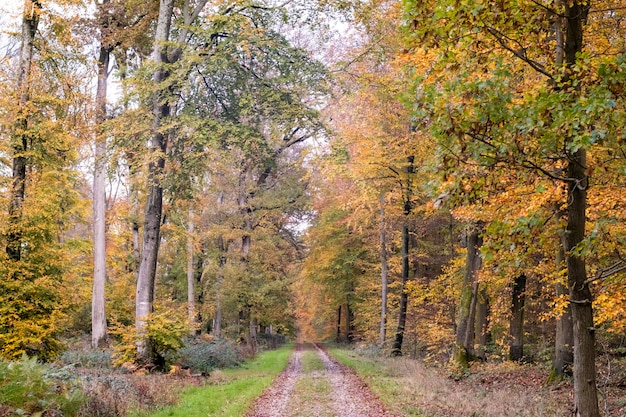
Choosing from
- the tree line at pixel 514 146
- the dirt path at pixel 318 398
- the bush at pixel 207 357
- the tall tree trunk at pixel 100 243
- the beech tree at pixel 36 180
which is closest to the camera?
the tree line at pixel 514 146

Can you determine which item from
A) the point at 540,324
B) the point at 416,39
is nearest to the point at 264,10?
the point at 416,39

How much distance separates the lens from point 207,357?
16.9 metres

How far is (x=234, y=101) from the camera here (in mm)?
14031

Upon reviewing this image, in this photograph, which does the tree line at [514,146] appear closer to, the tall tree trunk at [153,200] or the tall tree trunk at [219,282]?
the tall tree trunk at [153,200]

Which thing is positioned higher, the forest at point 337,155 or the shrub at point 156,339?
the forest at point 337,155

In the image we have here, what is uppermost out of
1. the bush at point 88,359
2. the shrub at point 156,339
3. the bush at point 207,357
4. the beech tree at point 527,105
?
the beech tree at point 527,105

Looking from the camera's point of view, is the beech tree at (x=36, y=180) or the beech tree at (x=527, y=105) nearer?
the beech tree at (x=527, y=105)

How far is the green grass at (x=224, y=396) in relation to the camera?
Answer: 8.78 meters

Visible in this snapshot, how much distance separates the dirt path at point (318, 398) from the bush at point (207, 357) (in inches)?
104

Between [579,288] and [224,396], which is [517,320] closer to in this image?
[224,396]

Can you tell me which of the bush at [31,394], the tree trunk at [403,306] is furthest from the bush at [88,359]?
the tree trunk at [403,306]

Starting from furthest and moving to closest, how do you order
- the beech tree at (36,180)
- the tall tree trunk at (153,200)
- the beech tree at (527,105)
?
the tall tree trunk at (153,200), the beech tree at (36,180), the beech tree at (527,105)

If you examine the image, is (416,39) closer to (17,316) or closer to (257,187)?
(17,316)

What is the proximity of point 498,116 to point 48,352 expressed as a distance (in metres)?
12.5
